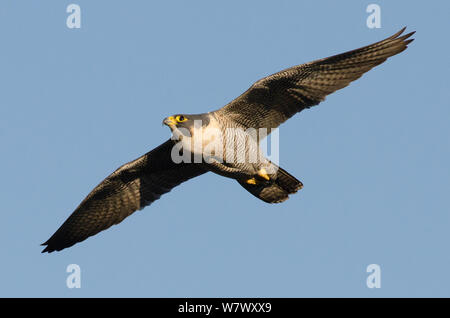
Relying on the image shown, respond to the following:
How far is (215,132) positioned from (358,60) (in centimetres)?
279

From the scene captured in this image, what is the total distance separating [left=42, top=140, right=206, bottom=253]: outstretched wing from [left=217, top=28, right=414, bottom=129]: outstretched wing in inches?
77.2

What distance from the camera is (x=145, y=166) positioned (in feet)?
51.8

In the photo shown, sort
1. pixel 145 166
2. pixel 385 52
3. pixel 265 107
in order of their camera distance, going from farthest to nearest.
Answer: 1. pixel 145 166
2. pixel 265 107
3. pixel 385 52

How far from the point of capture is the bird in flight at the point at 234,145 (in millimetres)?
13789

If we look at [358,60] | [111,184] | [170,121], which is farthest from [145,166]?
[358,60]

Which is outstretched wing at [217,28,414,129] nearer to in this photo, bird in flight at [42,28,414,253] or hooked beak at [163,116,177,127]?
bird in flight at [42,28,414,253]

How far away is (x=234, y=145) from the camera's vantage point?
14.1m

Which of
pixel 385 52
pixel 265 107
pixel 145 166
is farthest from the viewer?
pixel 145 166

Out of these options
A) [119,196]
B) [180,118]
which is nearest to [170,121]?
[180,118]

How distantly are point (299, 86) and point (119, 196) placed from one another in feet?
14.9

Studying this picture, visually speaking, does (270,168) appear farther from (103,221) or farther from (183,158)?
(103,221)

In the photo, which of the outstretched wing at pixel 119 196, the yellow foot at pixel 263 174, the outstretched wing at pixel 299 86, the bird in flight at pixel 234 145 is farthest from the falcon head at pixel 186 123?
the outstretched wing at pixel 119 196

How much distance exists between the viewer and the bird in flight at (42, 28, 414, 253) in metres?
13.8

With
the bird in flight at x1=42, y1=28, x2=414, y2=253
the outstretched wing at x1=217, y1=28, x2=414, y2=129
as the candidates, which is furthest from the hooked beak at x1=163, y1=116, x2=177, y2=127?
the outstretched wing at x1=217, y1=28, x2=414, y2=129
